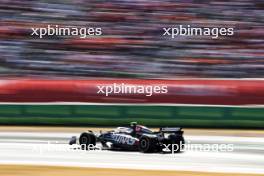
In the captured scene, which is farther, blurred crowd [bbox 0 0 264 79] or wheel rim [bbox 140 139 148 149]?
blurred crowd [bbox 0 0 264 79]

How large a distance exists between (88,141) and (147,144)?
1.42 meters

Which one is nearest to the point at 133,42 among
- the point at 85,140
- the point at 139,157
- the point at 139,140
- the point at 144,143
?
the point at 85,140

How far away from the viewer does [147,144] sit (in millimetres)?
13008

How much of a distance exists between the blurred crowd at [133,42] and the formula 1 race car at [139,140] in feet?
25.8

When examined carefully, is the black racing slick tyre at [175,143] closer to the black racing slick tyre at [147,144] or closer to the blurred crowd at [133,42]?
the black racing slick tyre at [147,144]

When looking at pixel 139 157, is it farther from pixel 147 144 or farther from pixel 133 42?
pixel 133 42

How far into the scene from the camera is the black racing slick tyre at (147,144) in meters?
12.9

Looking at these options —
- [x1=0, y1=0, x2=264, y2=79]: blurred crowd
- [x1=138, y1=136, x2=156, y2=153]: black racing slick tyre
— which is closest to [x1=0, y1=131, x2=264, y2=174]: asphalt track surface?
[x1=138, y1=136, x2=156, y2=153]: black racing slick tyre

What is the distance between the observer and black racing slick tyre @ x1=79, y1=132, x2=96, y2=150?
13.6 metres

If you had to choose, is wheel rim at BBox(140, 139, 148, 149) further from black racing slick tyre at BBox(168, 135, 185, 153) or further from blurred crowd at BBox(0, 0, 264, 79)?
blurred crowd at BBox(0, 0, 264, 79)

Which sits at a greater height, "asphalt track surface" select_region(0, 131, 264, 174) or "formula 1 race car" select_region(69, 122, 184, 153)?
"formula 1 race car" select_region(69, 122, 184, 153)

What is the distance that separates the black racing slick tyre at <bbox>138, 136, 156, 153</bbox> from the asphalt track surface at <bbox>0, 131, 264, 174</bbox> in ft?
0.51

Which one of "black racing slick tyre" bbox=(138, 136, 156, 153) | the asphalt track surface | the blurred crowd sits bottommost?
the asphalt track surface

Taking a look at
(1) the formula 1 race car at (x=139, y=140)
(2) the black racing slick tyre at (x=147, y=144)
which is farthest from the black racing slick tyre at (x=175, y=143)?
(2) the black racing slick tyre at (x=147, y=144)
